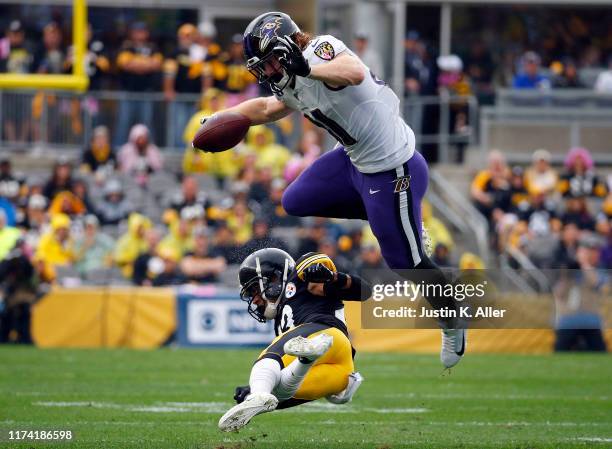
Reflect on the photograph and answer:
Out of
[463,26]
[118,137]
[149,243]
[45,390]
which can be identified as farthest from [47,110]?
[45,390]

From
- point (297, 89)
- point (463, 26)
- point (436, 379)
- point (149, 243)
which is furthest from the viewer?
point (463, 26)

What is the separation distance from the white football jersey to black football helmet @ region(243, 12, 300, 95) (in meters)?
0.15

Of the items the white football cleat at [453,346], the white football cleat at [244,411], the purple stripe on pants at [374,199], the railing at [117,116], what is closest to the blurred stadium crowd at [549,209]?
the railing at [117,116]

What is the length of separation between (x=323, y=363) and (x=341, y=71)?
1451 mm

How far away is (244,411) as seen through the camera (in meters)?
6.02

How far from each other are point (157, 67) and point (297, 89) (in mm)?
10265

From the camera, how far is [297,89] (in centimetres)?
682

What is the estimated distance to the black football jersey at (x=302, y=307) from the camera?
269 inches

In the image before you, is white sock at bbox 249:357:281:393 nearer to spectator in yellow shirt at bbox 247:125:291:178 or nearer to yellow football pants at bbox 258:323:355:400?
yellow football pants at bbox 258:323:355:400

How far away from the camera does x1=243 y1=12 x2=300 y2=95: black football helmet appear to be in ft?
21.3

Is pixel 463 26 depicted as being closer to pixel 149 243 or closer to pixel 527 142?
pixel 527 142

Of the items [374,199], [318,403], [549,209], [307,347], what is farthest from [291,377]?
[549,209]

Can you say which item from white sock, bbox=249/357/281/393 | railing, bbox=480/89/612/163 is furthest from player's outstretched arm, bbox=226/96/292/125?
Answer: railing, bbox=480/89/612/163

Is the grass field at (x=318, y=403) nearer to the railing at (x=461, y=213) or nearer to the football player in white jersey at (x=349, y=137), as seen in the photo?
the football player in white jersey at (x=349, y=137)
